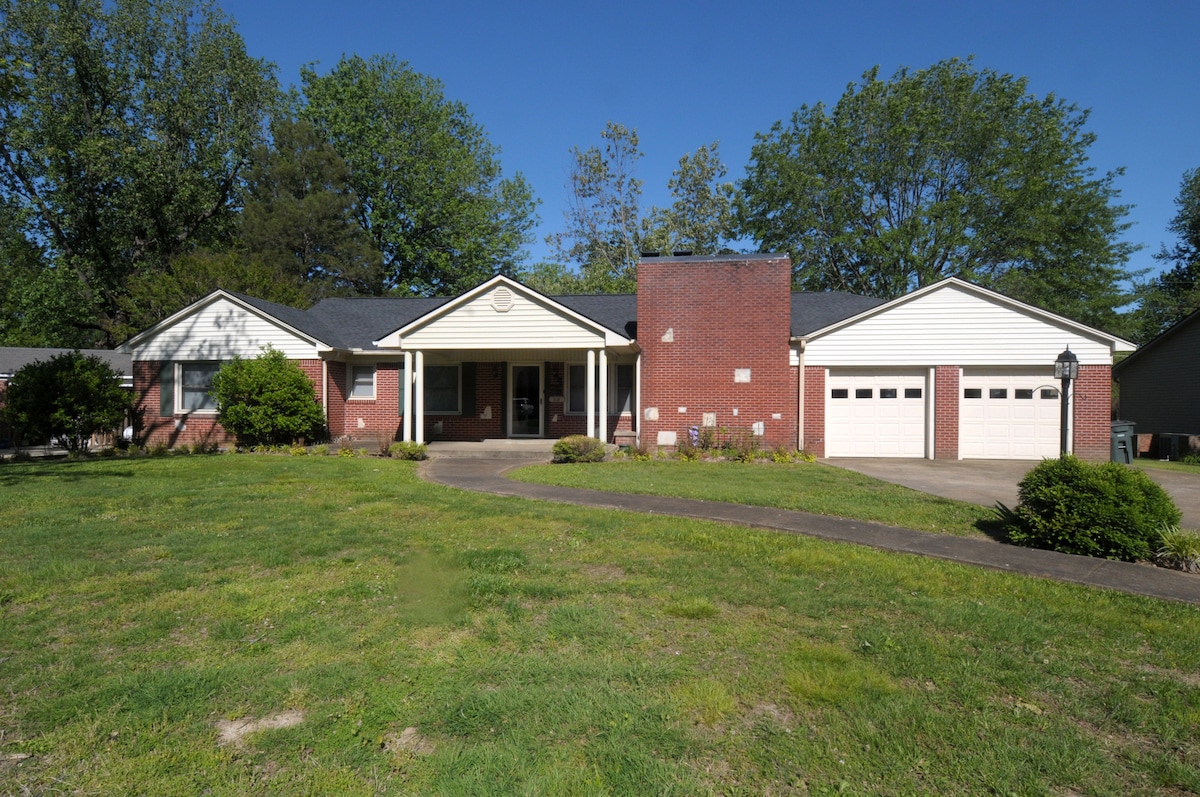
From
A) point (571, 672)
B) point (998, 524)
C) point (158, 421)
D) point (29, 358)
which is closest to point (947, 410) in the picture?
point (998, 524)

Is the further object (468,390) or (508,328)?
(468,390)

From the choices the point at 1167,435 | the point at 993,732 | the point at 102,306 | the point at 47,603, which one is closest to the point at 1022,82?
the point at 1167,435

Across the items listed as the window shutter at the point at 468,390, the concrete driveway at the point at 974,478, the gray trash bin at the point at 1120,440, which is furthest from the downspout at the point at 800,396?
the window shutter at the point at 468,390

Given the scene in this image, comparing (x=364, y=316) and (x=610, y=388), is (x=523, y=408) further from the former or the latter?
(x=364, y=316)

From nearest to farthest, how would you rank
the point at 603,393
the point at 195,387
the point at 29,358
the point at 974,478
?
1. the point at 974,478
2. the point at 603,393
3. the point at 195,387
4. the point at 29,358

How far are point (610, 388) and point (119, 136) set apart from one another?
88.6 feet

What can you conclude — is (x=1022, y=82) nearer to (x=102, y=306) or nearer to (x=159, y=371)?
(x=159, y=371)

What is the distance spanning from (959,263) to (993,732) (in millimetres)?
34417

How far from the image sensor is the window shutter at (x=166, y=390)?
18.5 m

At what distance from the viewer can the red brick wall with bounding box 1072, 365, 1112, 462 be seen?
1613 centimetres

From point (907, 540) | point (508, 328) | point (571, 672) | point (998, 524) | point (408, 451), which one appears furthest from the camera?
point (508, 328)

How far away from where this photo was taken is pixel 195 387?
61.0 feet

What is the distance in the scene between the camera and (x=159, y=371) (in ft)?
60.7

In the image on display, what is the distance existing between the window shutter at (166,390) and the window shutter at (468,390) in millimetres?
8057
